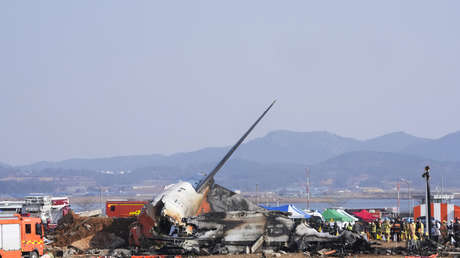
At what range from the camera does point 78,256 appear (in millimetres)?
36375

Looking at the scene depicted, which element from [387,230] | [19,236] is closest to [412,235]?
[387,230]

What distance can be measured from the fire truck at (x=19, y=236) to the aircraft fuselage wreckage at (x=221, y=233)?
229 inches

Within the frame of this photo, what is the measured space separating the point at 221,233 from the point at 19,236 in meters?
9.70

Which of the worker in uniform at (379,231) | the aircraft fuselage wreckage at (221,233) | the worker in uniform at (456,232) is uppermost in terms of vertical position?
the aircraft fuselage wreckage at (221,233)

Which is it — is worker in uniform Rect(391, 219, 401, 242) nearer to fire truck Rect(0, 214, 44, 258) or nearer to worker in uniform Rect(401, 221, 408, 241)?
worker in uniform Rect(401, 221, 408, 241)

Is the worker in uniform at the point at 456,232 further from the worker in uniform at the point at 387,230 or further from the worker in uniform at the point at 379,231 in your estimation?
the worker in uniform at the point at 379,231

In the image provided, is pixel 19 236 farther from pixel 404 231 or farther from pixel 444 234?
pixel 444 234

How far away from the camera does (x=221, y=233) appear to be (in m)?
36.4

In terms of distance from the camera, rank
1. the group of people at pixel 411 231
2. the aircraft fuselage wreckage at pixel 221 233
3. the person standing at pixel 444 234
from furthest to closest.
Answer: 1. the group of people at pixel 411 231
2. the person standing at pixel 444 234
3. the aircraft fuselage wreckage at pixel 221 233

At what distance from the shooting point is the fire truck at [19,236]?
31.9 metres

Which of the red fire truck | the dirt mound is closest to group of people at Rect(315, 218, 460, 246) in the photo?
the dirt mound

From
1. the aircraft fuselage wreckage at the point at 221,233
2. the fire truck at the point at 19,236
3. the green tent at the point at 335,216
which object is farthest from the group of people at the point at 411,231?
the fire truck at the point at 19,236

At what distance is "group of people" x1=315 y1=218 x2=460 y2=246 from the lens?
40406 mm

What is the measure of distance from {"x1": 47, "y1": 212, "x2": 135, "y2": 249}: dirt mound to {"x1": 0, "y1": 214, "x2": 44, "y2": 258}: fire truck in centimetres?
669
